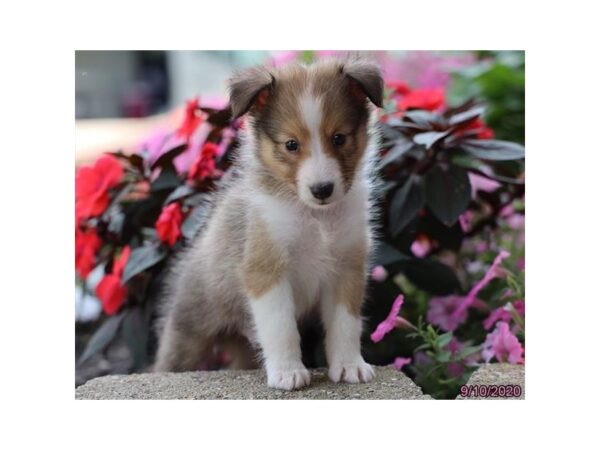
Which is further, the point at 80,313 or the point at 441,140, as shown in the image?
the point at 80,313

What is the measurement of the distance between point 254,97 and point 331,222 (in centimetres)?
48

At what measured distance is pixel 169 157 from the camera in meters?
3.10

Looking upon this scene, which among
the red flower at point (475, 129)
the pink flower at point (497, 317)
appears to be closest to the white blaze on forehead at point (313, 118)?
the red flower at point (475, 129)

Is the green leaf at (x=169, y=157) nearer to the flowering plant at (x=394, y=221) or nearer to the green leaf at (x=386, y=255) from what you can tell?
the flowering plant at (x=394, y=221)

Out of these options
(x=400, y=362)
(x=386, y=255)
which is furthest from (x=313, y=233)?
(x=400, y=362)

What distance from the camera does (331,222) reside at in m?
2.48

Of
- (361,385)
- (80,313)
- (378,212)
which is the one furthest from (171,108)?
(361,385)

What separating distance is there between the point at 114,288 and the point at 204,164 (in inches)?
24.5

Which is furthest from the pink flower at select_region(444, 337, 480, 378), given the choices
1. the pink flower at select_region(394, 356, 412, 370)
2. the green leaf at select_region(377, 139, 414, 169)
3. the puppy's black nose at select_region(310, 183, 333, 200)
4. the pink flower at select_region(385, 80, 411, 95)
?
the pink flower at select_region(385, 80, 411, 95)

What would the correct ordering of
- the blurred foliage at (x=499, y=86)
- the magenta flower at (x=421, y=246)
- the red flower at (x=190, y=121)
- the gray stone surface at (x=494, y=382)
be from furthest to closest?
1. the blurred foliage at (x=499, y=86)
2. the magenta flower at (x=421, y=246)
3. the red flower at (x=190, y=121)
4. the gray stone surface at (x=494, y=382)

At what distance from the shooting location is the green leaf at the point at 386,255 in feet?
9.42

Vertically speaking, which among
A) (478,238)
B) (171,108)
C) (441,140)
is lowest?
(478,238)

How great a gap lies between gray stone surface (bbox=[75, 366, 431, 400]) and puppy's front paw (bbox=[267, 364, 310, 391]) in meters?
0.02
